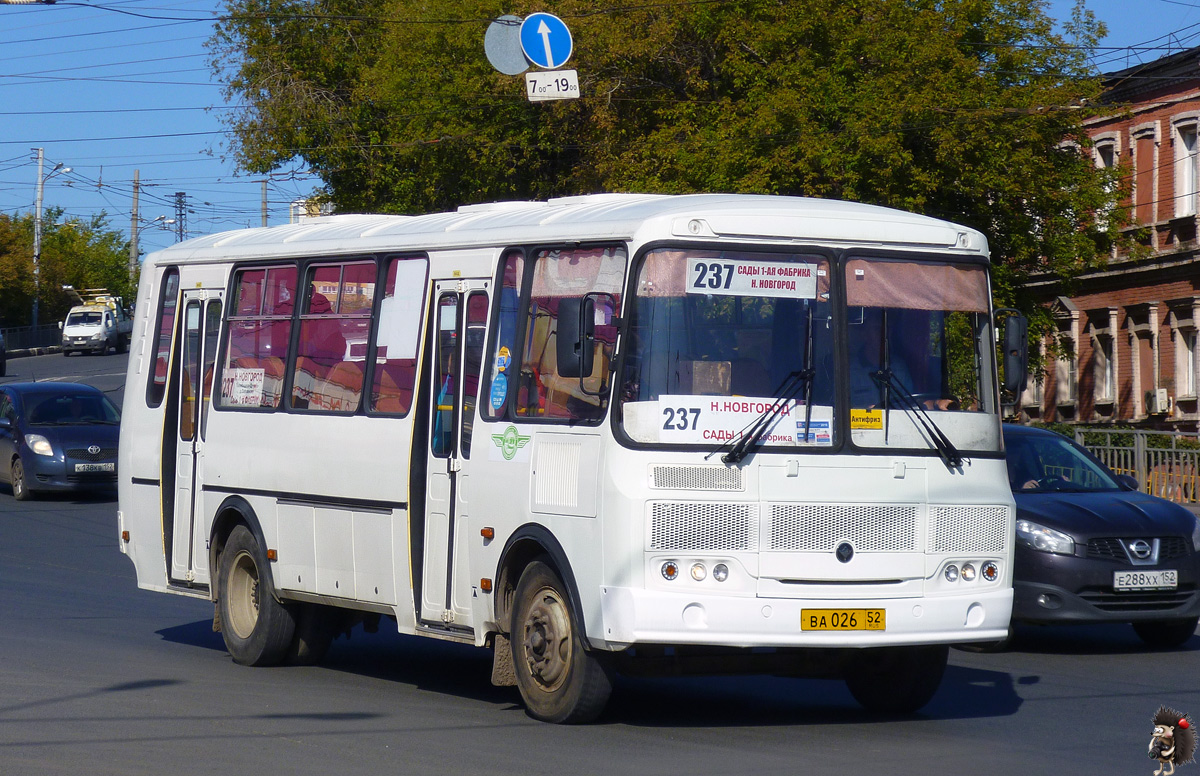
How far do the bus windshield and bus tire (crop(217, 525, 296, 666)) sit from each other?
4109 mm

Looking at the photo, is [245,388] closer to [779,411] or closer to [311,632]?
[311,632]

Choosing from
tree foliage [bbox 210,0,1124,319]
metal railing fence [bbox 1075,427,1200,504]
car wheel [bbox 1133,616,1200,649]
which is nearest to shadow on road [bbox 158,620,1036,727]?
car wheel [bbox 1133,616,1200,649]

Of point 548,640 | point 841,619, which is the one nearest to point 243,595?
point 548,640

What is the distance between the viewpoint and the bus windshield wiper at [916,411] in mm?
9227

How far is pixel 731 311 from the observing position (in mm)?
9039

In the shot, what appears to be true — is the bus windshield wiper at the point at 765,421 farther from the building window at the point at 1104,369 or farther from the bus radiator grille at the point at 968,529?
the building window at the point at 1104,369

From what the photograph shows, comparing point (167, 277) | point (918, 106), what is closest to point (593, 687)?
point (167, 277)

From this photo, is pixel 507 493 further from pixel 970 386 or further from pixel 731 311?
pixel 970 386

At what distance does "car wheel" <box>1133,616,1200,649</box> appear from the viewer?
1316 cm

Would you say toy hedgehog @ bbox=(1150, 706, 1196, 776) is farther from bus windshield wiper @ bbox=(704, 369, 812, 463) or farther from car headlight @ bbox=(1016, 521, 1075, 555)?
car headlight @ bbox=(1016, 521, 1075, 555)

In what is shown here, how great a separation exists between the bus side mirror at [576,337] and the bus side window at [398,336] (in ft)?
6.55

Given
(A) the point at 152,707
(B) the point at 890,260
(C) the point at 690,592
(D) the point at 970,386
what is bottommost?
(A) the point at 152,707

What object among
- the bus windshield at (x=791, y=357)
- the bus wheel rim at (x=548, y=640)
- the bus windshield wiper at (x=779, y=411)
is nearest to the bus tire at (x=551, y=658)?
the bus wheel rim at (x=548, y=640)

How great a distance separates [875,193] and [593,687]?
24.9 m
